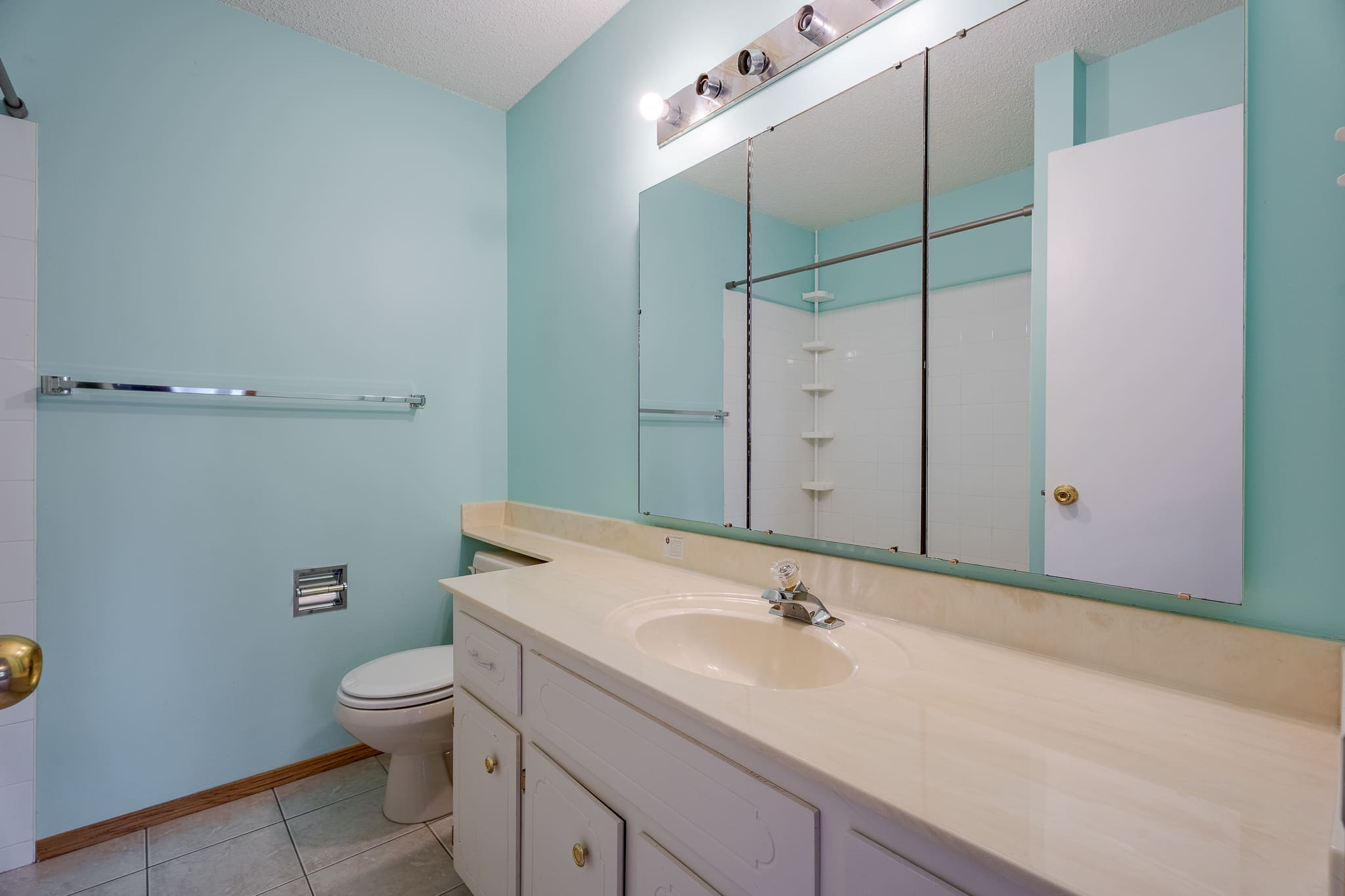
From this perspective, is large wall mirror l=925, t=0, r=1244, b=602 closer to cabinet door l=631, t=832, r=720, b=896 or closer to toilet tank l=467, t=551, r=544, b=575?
cabinet door l=631, t=832, r=720, b=896

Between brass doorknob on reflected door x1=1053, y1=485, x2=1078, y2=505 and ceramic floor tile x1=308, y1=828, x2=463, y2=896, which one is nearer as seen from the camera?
brass doorknob on reflected door x1=1053, y1=485, x2=1078, y2=505

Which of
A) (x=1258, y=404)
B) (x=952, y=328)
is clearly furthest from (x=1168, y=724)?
(x=952, y=328)

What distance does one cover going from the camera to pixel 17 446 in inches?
61.2

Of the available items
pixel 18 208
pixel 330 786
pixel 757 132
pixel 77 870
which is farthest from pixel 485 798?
pixel 18 208

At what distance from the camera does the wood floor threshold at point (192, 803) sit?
1634 millimetres

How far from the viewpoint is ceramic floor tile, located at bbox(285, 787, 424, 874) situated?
163cm

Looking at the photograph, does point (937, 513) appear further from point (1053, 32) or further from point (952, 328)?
point (1053, 32)

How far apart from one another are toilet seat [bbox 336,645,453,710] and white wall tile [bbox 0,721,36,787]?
0.74m

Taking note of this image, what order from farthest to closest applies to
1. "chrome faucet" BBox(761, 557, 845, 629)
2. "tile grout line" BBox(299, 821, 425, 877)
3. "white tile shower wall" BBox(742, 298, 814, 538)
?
1. "tile grout line" BBox(299, 821, 425, 877)
2. "white tile shower wall" BBox(742, 298, 814, 538)
3. "chrome faucet" BBox(761, 557, 845, 629)

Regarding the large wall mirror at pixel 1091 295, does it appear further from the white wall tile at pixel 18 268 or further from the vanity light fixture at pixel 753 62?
the white wall tile at pixel 18 268

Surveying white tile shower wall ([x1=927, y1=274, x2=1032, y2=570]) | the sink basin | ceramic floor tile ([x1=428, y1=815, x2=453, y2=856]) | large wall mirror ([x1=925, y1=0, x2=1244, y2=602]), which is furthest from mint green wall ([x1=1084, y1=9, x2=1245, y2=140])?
ceramic floor tile ([x1=428, y1=815, x2=453, y2=856])

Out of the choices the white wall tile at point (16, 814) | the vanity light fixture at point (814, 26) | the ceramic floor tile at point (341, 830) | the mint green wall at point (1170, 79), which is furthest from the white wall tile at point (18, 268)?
the mint green wall at point (1170, 79)

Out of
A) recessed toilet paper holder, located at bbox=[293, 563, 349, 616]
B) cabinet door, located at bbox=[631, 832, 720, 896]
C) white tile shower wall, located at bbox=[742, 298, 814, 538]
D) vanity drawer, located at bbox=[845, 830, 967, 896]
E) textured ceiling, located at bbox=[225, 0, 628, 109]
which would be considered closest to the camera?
vanity drawer, located at bbox=[845, 830, 967, 896]

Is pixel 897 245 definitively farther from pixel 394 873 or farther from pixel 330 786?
pixel 330 786
